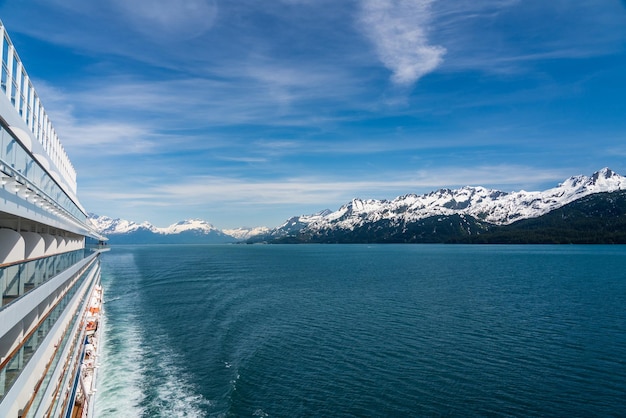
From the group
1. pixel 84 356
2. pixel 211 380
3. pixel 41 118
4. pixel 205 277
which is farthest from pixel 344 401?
pixel 205 277

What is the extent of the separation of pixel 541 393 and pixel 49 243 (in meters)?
41.4

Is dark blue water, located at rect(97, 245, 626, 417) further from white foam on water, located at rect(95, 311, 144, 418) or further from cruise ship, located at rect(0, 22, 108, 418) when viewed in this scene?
cruise ship, located at rect(0, 22, 108, 418)

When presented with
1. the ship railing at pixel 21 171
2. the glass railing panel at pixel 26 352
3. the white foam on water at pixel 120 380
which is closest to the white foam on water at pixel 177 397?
the white foam on water at pixel 120 380

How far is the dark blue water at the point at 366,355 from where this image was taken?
31.2m

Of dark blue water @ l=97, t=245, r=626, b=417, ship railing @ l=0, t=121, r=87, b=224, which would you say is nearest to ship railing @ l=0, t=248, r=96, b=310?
ship railing @ l=0, t=121, r=87, b=224

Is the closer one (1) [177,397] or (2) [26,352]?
(2) [26,352]

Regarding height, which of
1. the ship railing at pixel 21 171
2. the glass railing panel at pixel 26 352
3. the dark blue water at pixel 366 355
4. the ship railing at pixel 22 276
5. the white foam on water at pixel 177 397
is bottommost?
the white foam on water at pixel 177 397

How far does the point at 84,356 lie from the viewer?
115 ft

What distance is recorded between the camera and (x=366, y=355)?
1644 inches

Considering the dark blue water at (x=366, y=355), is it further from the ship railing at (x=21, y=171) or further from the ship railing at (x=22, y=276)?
the ship railing at (x=21, y=171)

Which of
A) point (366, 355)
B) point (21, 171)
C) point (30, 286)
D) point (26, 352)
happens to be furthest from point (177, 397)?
point (21, 171)

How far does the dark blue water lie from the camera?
102ft

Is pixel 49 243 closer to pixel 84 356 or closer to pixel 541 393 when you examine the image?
pixel 84 356

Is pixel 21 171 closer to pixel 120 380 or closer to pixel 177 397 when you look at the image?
pixel 177 397
